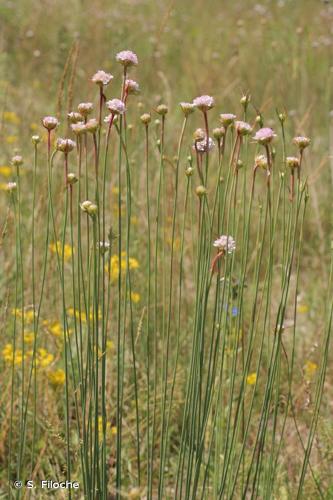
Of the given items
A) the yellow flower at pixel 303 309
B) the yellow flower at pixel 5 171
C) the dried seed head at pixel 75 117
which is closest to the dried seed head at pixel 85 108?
the dried seed head at pixel 75 117

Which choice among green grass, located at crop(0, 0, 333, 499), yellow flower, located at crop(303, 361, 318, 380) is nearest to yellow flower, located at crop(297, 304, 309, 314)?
green grass, located at crop(0, 0, 333, 499)

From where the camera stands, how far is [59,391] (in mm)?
1939

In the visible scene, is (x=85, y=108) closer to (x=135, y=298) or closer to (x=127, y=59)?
(x=127, y=59)

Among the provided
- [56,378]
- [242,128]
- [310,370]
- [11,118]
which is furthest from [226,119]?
[11,118]

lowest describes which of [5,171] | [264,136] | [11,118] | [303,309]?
[303,309]

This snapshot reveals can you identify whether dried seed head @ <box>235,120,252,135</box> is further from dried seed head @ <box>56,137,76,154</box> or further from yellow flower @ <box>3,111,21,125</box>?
yellow flower @ <box>3,111,21,125</box>

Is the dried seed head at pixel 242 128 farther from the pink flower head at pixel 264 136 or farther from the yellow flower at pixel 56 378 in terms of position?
the yellow flower at pixel 56 378

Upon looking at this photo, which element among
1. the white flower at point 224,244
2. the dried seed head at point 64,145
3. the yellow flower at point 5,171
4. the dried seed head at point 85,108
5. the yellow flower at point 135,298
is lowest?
the yellow flower at point 135,298

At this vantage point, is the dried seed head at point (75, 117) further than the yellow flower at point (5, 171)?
No

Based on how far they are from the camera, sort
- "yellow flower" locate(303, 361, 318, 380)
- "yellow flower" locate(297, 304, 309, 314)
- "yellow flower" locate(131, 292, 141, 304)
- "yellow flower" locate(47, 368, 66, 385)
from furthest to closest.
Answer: "yellow flower" locate(297, 304, 309, 314)
"yellow flower" locate(131, 292, 141, 304)
"yellow flower" locate(303, 361, 318, 380)
"yellow flower" locate(47, 368, 66, 385)

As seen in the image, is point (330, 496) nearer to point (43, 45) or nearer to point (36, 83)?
point (36, 83)

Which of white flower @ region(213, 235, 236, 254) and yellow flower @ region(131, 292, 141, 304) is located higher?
white flower @ region(213, 235, 236, 254)

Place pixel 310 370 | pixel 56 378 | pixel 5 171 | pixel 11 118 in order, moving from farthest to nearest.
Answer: pixel 11 118 < pixel 5 171 < pixel 310 370 < pixel 56 378

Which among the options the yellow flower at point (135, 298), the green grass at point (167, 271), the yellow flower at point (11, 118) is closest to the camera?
the green grass at point (167, 271)
